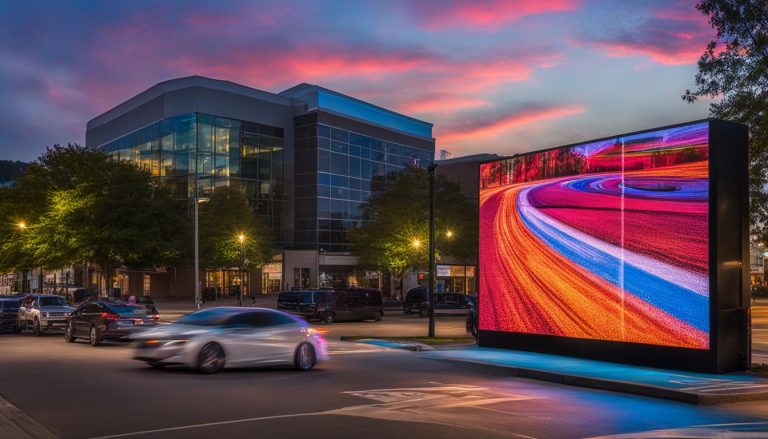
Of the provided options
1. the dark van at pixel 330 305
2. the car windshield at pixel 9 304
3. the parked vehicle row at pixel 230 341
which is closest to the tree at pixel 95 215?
the dark van at pixel 330 305

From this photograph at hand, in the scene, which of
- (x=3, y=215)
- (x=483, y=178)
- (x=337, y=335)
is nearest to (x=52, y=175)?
(x=3, y=215)

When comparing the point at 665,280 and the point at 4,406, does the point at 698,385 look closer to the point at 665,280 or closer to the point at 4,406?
the point at 665,280

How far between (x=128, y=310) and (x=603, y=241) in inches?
609

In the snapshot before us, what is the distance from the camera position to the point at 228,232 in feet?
208

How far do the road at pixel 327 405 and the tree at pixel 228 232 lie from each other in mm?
43818

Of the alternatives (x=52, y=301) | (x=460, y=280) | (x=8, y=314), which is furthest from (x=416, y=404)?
(x=460, y=280)

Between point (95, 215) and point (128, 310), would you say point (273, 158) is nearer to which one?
point (95, 215)

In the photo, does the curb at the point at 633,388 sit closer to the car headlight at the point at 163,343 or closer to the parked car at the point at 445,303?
the car headlight at the point at 163,343

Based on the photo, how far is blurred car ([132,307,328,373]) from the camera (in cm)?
1572

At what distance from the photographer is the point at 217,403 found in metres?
11.7

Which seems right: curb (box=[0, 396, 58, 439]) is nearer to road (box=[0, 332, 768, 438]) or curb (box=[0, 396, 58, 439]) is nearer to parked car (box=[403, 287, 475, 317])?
road (box=[0, 332, 768, 438])

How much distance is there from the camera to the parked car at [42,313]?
29.3 meters

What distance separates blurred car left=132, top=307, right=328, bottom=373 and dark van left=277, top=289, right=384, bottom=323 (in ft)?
68.0

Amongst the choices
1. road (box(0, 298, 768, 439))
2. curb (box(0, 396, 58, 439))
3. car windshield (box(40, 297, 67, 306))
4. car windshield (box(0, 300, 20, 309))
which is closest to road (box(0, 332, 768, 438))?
road (box(0, 298, 768, 439))
